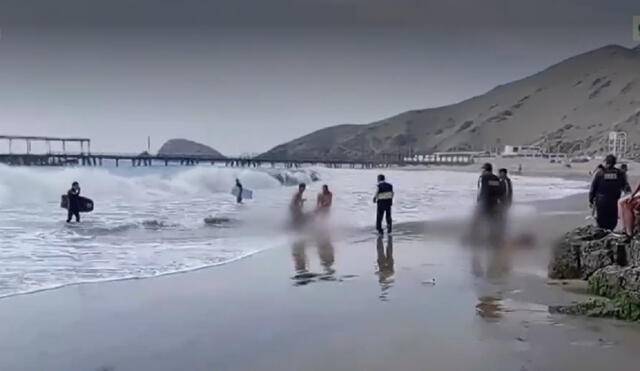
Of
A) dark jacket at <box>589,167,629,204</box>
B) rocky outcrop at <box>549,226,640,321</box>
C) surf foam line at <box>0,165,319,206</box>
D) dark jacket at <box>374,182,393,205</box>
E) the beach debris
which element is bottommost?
surf foam line at <box>0,165,319,206</box>

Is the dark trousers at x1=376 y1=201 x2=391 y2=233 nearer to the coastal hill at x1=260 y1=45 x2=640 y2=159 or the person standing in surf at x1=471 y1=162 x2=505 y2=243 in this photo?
the person standing in surf at x1=471 y1=162 x2=505 y2=243

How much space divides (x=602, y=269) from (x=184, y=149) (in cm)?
6969

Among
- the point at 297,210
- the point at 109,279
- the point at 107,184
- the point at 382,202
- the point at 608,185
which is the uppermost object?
the point at 608,185

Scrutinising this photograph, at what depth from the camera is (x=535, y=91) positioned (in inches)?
4090

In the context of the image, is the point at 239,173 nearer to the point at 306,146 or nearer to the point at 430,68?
the point at 430,68

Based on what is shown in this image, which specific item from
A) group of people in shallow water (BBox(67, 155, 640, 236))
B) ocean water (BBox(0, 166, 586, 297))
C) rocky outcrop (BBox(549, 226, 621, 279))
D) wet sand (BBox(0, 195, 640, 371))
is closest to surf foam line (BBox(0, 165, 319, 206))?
ocean water (BBox(0, 166, 586, 297))

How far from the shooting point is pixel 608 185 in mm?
6398

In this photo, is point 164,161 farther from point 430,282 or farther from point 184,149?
point 430,282

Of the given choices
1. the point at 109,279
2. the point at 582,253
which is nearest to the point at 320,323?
the point at 582,253

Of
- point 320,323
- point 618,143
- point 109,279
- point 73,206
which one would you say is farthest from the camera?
point 618,143

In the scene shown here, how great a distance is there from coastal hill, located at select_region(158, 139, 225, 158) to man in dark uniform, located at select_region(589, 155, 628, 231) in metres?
59.0

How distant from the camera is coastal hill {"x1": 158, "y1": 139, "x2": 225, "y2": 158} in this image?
68.1 metres

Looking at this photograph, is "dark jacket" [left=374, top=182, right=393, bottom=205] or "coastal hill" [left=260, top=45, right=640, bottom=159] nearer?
"dark jacket" [left=374, top=182, right=393, bottom=205]

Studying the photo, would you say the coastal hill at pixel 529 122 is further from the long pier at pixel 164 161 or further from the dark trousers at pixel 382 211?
the dark trousers at pixel 382 211
